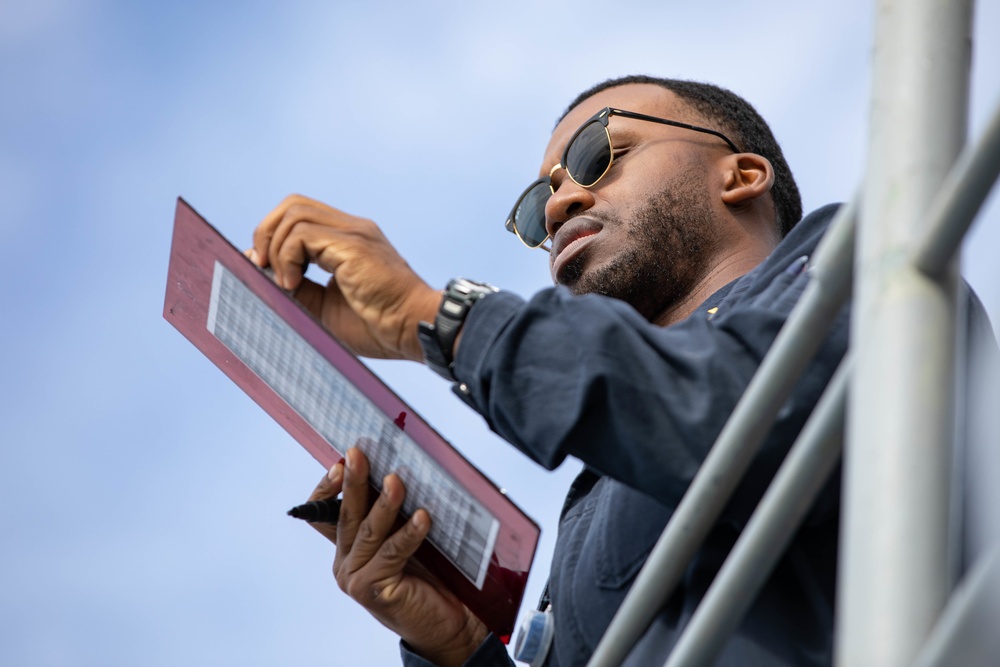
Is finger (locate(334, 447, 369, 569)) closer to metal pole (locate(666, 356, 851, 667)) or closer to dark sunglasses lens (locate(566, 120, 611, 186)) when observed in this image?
metal pole (locate(666, 356, 851, 667))

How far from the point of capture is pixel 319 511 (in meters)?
2.10

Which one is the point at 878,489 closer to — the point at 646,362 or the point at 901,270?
the point at 901,270

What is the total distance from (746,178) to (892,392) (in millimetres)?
2480

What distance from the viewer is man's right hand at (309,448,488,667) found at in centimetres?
202

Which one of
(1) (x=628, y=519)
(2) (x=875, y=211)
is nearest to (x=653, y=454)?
(1) (x=628, y=519)

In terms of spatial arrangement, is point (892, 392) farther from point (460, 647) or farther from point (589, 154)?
point (589, 154)

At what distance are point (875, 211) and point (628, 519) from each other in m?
0.85

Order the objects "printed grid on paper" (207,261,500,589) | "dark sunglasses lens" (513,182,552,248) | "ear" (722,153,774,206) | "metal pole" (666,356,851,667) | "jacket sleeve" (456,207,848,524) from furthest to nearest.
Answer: "dark sunglasses lens" (513,182,552,248) < "ear" (722,153,774,206) < "printed grid on paper" (207,261,500,589) < "jacket sleeve" (456,207,848,524) < "metal pole" (666,356,851,667)

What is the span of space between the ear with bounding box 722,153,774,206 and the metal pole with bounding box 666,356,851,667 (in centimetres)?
216

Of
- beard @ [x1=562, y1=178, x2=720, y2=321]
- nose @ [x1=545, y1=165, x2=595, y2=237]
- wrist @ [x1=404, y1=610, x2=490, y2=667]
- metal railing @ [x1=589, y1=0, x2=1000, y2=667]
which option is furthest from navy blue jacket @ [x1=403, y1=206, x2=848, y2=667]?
nose @ [x1=545, y1=165, x2=595, y2=237]

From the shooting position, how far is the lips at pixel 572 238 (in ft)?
9.61

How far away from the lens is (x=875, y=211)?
1.02 m

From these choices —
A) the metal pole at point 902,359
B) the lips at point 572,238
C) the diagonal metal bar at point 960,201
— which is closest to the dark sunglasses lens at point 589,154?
the lips at point 572,238

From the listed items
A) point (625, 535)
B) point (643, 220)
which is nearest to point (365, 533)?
point (625, 535)
